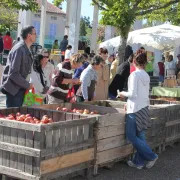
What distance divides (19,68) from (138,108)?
1.92 meters

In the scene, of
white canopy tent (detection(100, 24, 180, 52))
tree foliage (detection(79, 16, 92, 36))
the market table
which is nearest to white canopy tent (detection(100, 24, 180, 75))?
white canopy tent (detection(100, 24, 180, 52))

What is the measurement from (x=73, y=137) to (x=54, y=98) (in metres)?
2.33

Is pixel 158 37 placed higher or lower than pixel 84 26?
lower

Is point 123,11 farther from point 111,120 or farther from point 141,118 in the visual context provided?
point 111,120

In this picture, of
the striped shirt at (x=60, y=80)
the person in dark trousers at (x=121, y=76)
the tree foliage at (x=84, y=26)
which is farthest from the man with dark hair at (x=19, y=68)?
the tree foliage at (x=84, y=26)

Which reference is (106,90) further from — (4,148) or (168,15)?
(168,15)

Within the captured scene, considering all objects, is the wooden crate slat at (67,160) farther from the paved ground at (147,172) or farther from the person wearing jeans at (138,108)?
the person wearing jeans at (138,108)

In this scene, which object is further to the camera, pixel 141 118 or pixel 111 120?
pixel 141 118

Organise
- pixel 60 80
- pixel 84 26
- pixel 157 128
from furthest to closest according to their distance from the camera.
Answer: pixel 84 26, pixel 157 128, pixel 60 80

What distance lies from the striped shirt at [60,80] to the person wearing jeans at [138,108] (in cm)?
132

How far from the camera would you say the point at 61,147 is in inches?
232

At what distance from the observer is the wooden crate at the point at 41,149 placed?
5621 mm

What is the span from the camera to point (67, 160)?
19.8 feet

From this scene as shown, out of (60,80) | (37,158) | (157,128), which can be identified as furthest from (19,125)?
(157,128)
